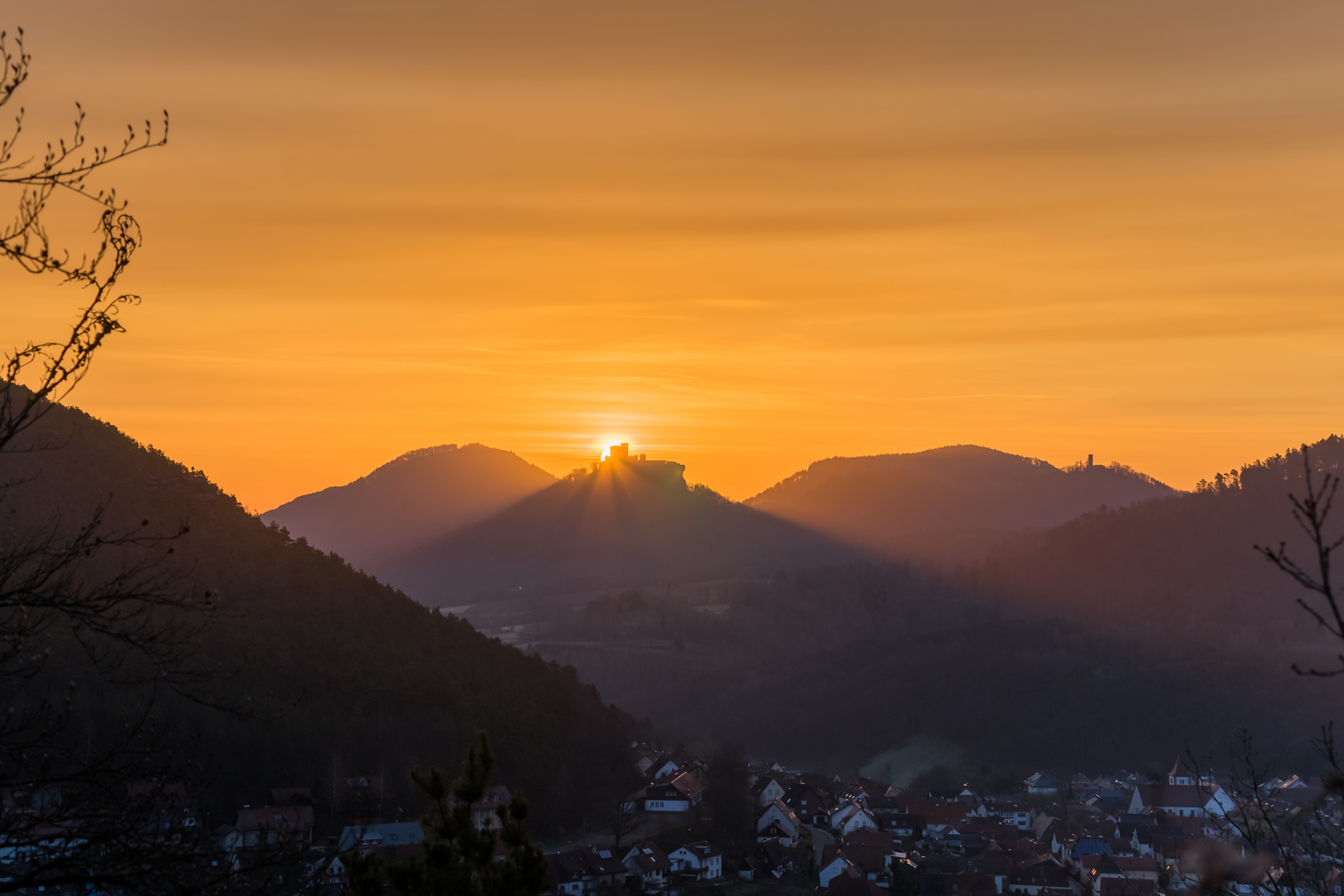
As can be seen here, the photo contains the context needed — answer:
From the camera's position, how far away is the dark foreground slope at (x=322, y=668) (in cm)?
4378

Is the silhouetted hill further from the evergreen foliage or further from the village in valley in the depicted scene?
the evergreen foliage

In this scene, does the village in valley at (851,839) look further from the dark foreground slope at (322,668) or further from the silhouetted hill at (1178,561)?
the silhouetted hill at (1178,561)

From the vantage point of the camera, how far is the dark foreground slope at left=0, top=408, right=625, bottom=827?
4378 cm

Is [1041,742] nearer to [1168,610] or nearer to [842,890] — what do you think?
[1168,610]

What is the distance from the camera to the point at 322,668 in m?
48.6

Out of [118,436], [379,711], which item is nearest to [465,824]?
[379,711]

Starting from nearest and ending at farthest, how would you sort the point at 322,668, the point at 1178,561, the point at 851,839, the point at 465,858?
1. the point at 465,858
2. the point at 322,668
3. the point at 851,839
4. the point at 1178,561

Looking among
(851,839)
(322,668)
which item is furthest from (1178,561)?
(322,668)

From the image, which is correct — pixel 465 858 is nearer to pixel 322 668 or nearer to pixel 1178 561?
pixel 322 668

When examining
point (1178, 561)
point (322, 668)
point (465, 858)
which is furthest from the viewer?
point (1178, 561)

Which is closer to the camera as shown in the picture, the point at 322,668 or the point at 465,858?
the point at 465,858

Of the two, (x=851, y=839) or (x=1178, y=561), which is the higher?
(x=1178, y=561)

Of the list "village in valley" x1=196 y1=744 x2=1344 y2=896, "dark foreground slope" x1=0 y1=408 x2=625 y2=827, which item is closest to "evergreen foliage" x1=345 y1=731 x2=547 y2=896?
"village in valley" x1=196 y1=744 x2=1344 y2=896

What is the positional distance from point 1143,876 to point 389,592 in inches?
1307
